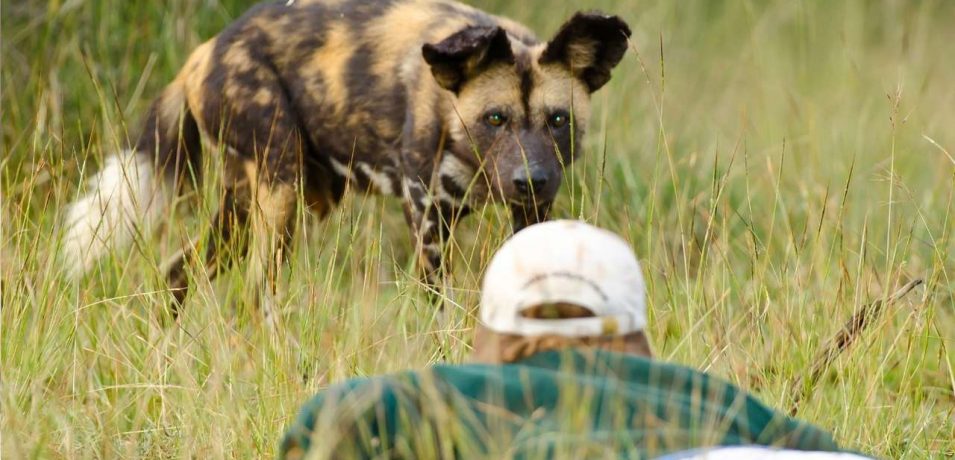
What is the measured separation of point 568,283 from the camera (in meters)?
2.08

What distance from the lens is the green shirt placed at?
6.53 ft

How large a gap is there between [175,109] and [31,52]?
1129 mm

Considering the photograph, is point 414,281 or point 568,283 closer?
point 568,283

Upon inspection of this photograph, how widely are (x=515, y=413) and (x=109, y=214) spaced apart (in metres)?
2.30

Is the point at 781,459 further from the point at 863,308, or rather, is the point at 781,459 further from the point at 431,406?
the point at 863,308

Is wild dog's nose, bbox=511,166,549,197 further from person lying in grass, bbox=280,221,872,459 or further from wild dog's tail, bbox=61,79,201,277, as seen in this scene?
person lying in grass, bbox=280,221,872,459

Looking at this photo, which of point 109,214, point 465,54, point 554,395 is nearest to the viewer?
point 554,395

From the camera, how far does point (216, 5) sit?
6234 millimetres

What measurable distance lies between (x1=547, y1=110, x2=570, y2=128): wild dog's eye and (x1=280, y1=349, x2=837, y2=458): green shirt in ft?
9.28

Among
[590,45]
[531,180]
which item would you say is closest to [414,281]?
[531,180]

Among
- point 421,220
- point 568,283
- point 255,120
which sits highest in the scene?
point 568,283

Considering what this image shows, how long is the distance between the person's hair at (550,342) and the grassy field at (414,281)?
86 centimetres

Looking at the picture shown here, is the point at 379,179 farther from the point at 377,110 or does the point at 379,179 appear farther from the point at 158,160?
the point at 158,160

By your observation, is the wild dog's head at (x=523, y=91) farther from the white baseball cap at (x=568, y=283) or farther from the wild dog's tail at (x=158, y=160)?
the white baseball cap at (x=568, y=283)
